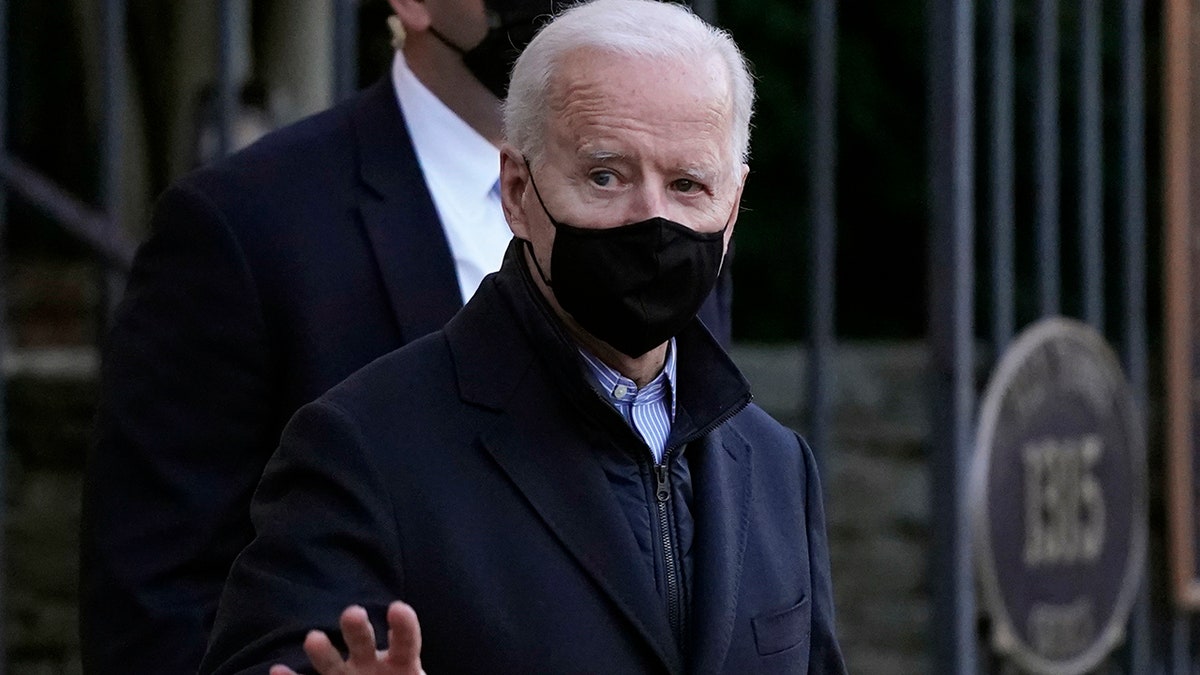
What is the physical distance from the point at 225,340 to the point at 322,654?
2.25 feet

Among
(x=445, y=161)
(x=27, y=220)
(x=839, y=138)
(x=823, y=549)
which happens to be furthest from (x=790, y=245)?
(x=823, y=549)

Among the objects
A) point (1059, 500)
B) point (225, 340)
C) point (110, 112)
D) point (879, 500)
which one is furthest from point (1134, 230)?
point (225, 340)

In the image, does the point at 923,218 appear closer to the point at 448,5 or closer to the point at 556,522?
the point at 448,5

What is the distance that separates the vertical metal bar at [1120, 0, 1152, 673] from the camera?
13.7ft

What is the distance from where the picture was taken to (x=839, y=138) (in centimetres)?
590

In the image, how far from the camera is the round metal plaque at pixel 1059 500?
361 centimetres

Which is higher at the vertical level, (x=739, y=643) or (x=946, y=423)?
(x=739, y=643)

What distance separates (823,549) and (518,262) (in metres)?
0.39

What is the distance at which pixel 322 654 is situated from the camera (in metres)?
1.37

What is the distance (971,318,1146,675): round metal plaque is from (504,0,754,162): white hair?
1.99m

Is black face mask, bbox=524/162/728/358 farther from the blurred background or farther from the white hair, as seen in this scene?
the blurred background

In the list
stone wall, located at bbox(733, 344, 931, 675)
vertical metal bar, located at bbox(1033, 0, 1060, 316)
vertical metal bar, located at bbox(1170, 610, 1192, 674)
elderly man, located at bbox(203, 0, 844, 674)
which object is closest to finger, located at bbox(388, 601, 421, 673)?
elderly man, located at bbox(203, 0, 844, 674)

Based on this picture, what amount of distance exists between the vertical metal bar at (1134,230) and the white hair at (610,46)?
266cm

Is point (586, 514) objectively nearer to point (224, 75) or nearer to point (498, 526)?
point (498, 526)
